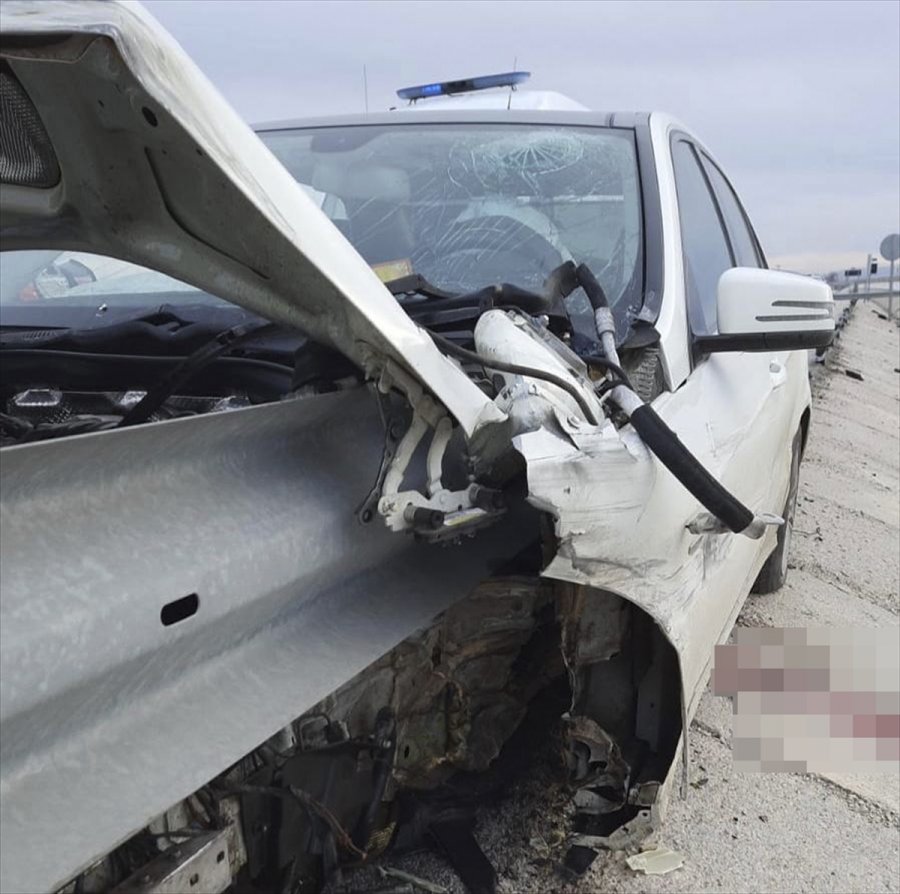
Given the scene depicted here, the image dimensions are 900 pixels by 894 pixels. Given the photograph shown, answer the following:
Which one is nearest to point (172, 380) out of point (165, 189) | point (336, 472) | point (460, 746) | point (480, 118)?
point (336, 472)

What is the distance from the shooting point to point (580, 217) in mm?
2869

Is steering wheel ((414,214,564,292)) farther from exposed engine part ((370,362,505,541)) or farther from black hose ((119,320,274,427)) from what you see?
exposed engine part ((370,362,505,541))

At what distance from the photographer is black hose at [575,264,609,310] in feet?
7.72

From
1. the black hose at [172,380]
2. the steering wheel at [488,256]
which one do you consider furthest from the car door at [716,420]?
the black hose at [172,380]

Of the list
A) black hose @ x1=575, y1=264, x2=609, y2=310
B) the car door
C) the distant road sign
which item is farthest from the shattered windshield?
the distant road sign

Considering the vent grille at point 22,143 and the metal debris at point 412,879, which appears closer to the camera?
the vent grille at point 22,143

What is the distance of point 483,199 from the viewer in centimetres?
301

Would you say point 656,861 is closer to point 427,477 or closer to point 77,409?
point 427,477

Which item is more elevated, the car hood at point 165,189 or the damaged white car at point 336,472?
the car hood at point 165,189

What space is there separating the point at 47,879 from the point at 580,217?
218 cm

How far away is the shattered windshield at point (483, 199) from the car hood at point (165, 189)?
906mm

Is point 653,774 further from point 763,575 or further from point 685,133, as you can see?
point 763,575

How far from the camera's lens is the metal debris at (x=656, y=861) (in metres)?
2.73

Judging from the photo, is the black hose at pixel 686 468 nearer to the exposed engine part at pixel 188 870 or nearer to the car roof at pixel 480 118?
the exposed engine part at pixel 188 870
